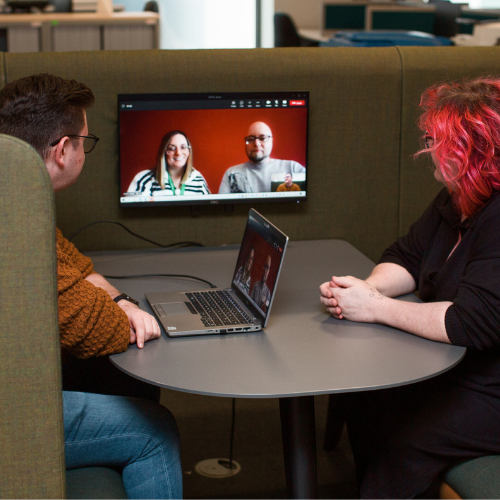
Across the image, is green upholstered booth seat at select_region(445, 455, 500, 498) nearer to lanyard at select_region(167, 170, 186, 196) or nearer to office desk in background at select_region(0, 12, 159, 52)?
lanyard at select_region(167, 170, 186, 196)

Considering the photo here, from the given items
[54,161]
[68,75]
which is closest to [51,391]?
[54,161]

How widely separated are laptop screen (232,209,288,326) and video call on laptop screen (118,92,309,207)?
49 centimetres

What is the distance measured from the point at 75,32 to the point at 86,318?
10.1 ft

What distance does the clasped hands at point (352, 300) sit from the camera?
133 centimetres

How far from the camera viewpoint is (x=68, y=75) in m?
1.89

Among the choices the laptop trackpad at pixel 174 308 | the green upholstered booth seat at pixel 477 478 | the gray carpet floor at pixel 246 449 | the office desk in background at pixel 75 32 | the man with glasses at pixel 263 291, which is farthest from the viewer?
the office desk in background at pixel 75 32

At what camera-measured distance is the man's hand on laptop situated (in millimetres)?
1242

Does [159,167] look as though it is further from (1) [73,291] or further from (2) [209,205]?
(1) [73,291]

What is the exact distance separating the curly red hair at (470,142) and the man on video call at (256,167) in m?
0.69

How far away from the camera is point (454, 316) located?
1.23 m

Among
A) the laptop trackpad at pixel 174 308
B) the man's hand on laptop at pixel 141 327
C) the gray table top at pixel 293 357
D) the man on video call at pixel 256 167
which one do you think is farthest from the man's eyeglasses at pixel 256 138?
the man's hand on laptop at pixel 141 327

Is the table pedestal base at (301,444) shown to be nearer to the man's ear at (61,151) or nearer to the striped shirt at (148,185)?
the man's ear at (61,151)

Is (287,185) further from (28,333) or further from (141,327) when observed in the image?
(28,333)

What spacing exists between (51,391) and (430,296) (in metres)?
0.91
